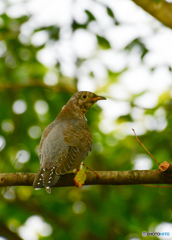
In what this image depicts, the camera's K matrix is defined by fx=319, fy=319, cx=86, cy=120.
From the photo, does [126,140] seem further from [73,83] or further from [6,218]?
[6,218]

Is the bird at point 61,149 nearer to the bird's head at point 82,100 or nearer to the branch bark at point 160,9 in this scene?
the bird's head at point 82,100

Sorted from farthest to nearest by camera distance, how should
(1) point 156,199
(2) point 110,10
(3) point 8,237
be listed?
(3) point 8,237 → (1) point 156,199 → (2) point 110,10

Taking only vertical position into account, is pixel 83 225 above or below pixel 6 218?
above

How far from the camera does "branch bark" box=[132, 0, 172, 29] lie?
5723 millimetres

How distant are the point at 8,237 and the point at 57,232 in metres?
1.07

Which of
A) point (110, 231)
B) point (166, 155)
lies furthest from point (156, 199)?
point (110, 231)

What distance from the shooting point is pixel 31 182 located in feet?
13.0

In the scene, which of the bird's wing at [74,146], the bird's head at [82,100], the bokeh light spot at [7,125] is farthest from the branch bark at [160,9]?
the bokeh light spot at [7,125]

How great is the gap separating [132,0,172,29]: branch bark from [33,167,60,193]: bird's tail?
339 cm

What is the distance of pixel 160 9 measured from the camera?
5.72 metres

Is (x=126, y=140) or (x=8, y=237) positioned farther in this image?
(x=126, y=140)

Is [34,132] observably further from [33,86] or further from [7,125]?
[33,86]

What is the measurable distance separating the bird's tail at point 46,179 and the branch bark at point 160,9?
11.1 ft

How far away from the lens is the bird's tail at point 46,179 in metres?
3.90
